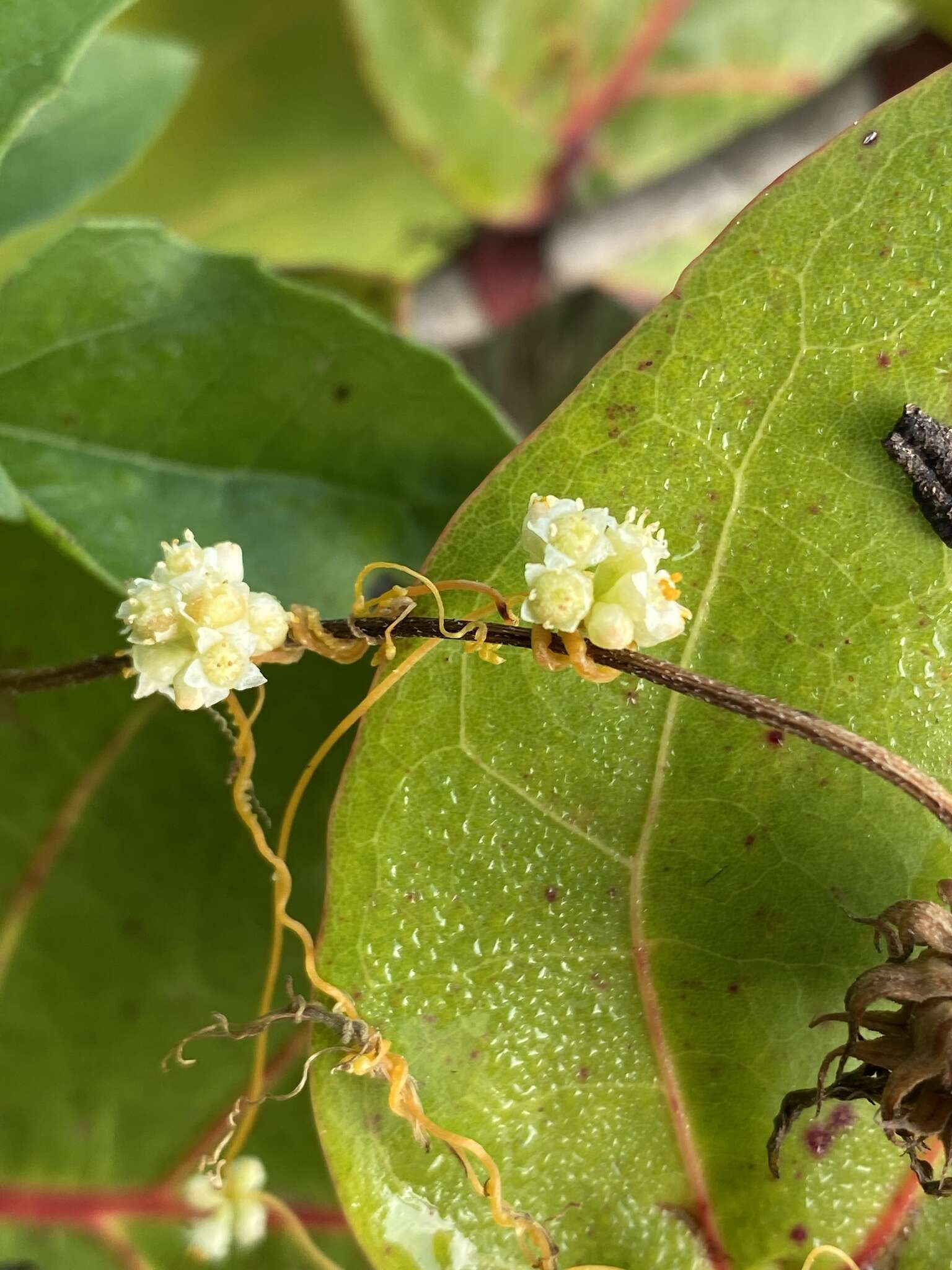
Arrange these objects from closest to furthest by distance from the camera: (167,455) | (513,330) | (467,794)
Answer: (467,794) < (167,455) < (513,330)

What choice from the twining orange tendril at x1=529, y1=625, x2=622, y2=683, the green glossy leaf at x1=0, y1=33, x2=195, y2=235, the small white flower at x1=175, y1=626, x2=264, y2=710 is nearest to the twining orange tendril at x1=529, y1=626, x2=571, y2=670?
the twining orange tendril at x1=529, y1=625, x2=622, y2=683

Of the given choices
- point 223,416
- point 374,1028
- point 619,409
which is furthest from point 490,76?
point 374,1028

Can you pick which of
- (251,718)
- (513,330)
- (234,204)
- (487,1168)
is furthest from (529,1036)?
(234,204)

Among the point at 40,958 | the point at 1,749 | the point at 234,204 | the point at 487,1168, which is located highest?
the point at 234,204

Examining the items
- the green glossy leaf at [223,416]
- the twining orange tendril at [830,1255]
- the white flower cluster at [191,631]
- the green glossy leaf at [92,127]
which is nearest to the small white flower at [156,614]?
the white flower cluster at [191,631]

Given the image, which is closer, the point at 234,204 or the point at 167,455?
the point at 167,455

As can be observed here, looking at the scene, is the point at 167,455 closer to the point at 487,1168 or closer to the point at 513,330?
the point at 487,1168
